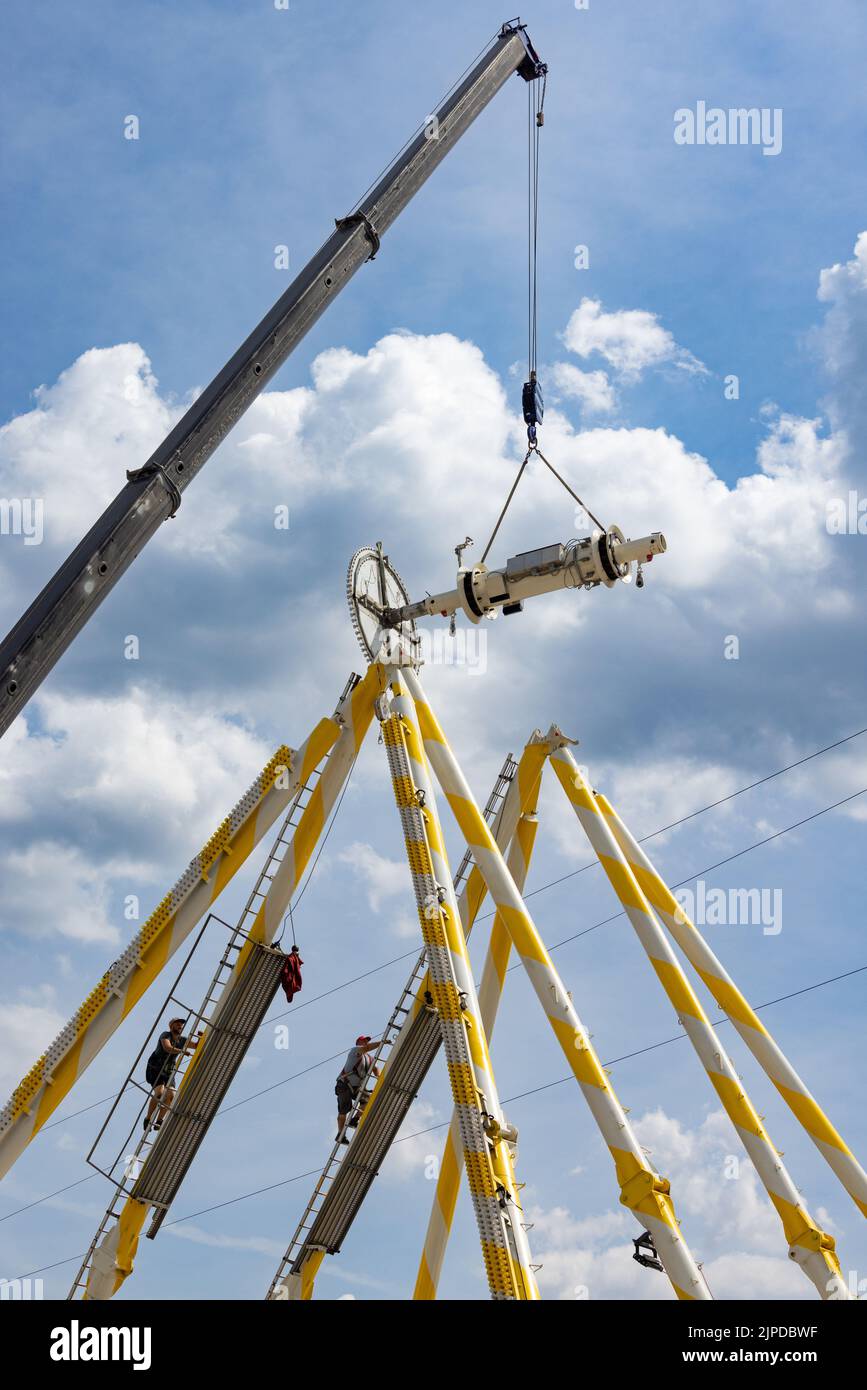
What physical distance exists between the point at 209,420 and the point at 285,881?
7.93 m

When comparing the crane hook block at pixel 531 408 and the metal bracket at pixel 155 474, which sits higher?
the crane hook block at pixel 531 408

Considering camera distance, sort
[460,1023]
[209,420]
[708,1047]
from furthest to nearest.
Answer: [708,1047], [209,420], [460,1023]

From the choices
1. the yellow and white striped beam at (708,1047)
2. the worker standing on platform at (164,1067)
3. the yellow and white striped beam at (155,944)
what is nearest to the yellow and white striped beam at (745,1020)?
the yellow and white striped beam at (708,1047)

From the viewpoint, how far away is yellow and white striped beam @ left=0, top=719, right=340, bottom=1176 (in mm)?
23719

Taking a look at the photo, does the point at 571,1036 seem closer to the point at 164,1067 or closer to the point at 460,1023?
the point at 460,1023

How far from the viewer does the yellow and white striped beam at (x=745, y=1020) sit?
23.6m

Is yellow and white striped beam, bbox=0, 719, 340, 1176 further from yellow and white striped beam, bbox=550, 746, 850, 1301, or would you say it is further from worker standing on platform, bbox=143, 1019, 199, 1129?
yellow and white striped beam, bbox=550, 746, 850, 1301

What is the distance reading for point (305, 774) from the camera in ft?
81.5

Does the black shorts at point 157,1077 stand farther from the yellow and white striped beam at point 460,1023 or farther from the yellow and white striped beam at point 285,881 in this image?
the yellow and white striped beam at point 460,1023

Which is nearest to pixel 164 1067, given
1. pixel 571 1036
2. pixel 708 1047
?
pixel 571 1036

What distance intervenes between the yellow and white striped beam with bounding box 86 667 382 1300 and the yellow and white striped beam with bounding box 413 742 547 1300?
11.8ft

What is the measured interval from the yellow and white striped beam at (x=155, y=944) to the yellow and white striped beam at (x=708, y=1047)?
16.0ft

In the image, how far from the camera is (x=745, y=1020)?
24.9 metres
